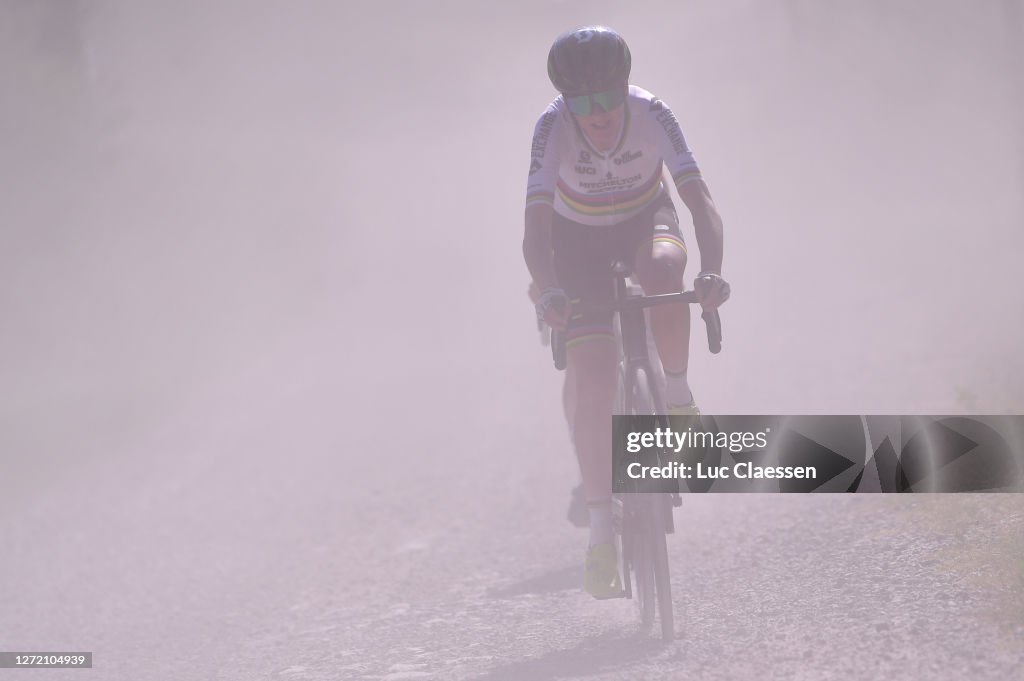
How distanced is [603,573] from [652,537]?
0.26m

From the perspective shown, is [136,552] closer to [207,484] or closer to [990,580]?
[207,484]

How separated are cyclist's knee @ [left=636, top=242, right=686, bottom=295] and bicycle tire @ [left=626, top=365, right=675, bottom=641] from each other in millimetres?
373

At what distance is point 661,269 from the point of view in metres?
4.48

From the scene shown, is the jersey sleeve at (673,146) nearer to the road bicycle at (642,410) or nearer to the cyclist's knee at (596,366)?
the road bicycle at (642,410)

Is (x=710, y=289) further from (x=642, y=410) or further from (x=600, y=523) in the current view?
(x=600, y=523)

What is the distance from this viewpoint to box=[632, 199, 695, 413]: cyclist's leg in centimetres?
449

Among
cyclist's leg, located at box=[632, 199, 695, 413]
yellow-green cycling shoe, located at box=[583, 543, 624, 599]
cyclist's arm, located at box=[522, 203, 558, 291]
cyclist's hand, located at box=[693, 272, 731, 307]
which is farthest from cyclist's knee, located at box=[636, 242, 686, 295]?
yellow-green cycling shoe, located at box=[583, 543, 624, 599]

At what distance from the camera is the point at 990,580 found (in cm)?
417

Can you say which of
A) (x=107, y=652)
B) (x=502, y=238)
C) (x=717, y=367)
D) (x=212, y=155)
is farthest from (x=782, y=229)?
(x=107, y=652)

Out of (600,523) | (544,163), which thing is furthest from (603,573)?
(544,163)

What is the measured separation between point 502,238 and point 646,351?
32.4 metres

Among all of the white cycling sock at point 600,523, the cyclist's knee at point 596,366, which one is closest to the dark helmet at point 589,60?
the cyclist's knee at point 596,366

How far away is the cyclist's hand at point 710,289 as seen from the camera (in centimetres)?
417

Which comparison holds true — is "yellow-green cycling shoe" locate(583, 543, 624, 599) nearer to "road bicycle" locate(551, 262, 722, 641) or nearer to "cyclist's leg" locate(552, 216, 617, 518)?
"road bicycle" locate(551, 262, 722, 641)
